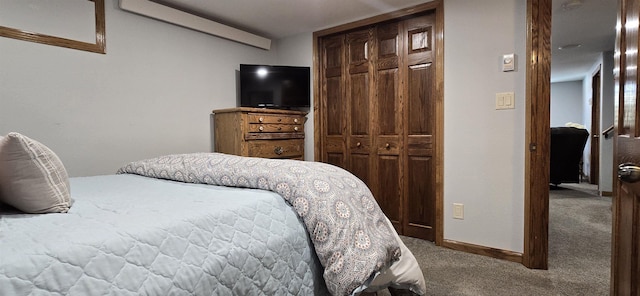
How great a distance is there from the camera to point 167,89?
8.76 feet

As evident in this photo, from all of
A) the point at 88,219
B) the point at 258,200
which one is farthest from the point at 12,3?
the point at 258,200

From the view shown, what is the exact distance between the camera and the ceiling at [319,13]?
2678 mm

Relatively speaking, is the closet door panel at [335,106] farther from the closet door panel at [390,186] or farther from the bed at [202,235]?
the bed at [202,235]

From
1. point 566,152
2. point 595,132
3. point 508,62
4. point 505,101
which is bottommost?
point 566,152

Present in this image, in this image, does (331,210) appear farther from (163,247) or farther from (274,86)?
(274,86)

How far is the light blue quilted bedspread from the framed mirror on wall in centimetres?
141

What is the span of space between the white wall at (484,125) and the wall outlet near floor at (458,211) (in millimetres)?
29

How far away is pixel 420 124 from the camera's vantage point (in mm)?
2762

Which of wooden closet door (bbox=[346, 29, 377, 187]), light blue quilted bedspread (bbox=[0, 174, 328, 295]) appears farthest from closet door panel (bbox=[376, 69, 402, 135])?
light blue quilted bedspread (bbox=[0, 174, 328, 295])

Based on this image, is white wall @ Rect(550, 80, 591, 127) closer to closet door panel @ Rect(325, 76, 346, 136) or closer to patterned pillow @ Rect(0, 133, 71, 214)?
closet door panel @ Rect(325, 76, 346, 136)

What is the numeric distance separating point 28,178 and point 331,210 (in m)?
0.89

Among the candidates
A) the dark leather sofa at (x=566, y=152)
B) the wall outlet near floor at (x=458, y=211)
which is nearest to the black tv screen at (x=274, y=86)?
the wall outlet near floor at (x=458, y=211)

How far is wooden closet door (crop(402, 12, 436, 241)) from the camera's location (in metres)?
2.70

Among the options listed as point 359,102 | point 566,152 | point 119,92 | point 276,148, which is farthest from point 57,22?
point 566,152
